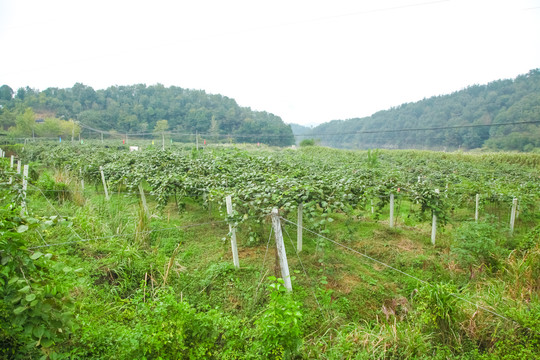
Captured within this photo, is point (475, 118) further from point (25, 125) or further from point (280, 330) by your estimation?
point (25, 125)

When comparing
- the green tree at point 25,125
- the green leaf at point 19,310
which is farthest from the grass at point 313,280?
the green tree at point 25,125

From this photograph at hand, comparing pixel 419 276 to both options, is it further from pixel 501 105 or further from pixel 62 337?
pixel 501 105

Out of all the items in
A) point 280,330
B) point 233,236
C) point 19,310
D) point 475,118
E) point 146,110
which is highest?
point 146,110

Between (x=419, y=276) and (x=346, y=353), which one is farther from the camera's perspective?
(x=419, y=276)

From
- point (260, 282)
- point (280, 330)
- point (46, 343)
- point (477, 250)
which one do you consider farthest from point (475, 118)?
point (46, 343)

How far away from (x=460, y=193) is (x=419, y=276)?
5.17 meters

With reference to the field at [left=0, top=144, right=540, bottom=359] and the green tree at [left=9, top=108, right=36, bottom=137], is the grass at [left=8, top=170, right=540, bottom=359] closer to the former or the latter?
the field at [left=0, top=144, right=540, bottom=359]

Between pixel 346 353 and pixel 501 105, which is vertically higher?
pixel 501 105

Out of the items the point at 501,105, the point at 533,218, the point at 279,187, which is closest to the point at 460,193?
the point at 533,218

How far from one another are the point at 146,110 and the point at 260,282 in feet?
182

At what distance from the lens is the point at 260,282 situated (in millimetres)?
3570

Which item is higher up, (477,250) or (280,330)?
(280,330)

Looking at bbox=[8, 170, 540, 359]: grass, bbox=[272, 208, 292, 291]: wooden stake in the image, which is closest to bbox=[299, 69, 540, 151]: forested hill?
bbox=[8, 170, 540, 359]: grass

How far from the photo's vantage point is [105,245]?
4379 millimetres
